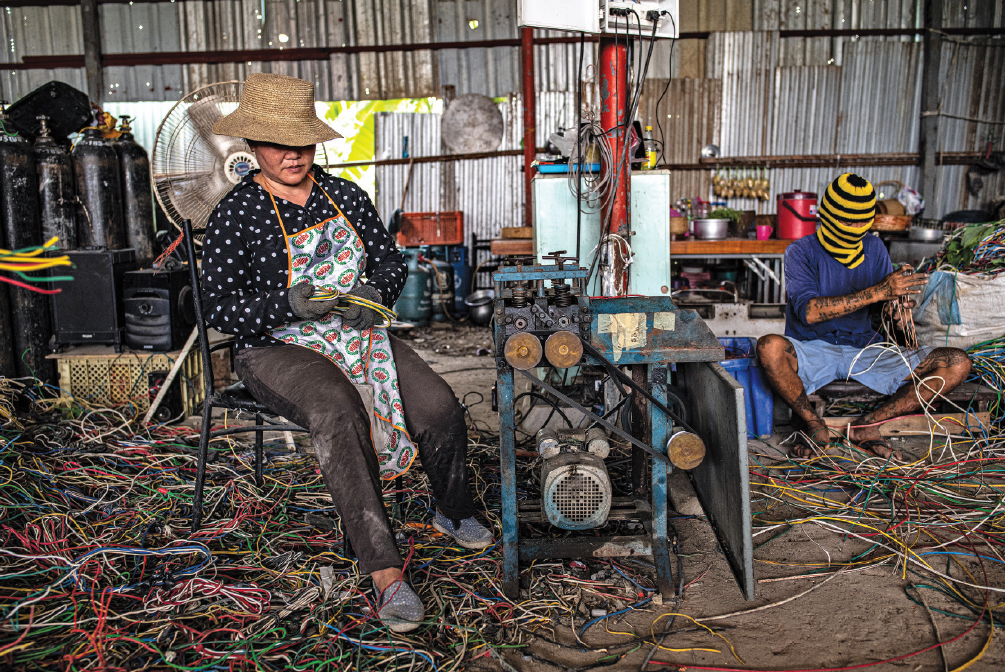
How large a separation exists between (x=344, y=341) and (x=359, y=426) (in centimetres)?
44

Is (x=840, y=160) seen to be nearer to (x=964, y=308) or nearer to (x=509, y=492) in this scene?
(x=964, y=308)

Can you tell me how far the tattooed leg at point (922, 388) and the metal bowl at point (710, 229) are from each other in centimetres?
217

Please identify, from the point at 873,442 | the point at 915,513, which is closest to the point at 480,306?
the point at 873,442

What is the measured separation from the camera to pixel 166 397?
3857 millimetres

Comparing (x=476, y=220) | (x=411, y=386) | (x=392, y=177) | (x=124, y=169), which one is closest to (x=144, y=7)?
(x=392, y=177)

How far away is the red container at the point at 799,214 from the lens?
5.23 meters

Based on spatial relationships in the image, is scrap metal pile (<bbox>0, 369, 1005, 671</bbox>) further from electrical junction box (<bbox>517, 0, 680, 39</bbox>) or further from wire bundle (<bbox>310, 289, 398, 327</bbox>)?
electrical junction box (<bbox>517, 0, 680, 39</bbox>)

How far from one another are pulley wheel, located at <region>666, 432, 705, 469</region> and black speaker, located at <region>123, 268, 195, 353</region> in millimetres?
2946

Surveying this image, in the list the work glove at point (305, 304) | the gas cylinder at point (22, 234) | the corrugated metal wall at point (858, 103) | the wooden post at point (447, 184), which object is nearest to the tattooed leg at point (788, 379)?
the work glove at point (305, 304)

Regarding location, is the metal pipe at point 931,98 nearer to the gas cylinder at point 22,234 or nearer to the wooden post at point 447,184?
the wooden post at point 447,184

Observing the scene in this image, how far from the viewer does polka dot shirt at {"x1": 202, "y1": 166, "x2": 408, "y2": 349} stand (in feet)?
7.20

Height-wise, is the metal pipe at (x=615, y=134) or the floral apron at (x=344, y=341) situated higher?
the metal pipe at (x=615, y=134)

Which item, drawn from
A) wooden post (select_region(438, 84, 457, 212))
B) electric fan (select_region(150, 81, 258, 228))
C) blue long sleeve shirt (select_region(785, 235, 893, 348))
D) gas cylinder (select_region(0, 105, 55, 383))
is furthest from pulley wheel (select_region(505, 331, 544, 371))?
wooden post (select_region(438, 84, 457, 212))

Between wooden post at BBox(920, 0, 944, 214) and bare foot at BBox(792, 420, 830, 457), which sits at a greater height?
wooden post at BBox(920, 0, 944, 214)
